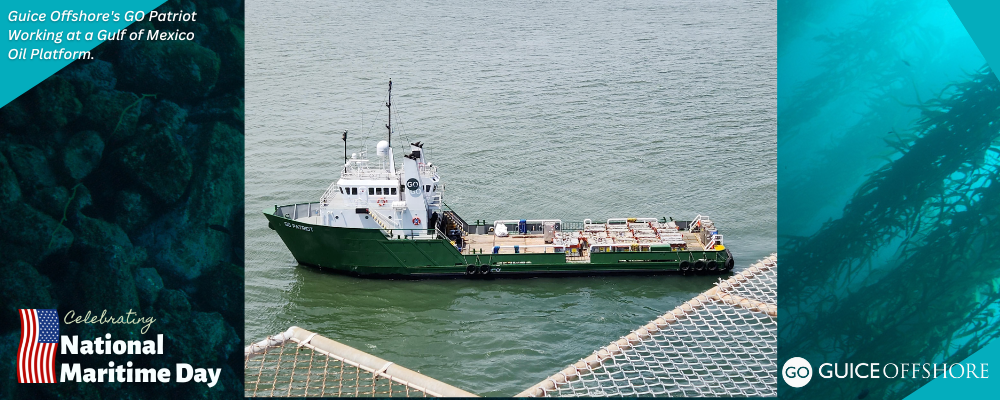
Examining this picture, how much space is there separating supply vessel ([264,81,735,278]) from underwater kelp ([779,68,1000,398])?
13971mm

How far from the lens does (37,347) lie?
16.7 meters

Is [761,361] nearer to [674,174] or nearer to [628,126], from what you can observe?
[674,174]

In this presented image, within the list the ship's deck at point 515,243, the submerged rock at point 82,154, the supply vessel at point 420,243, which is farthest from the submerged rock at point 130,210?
the ship's deck at point 515,243

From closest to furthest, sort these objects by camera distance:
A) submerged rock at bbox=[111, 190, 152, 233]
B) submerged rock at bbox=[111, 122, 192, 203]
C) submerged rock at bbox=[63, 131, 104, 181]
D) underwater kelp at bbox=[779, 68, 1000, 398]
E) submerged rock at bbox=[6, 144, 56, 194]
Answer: underwater kelp at bbox=[779, 68, 1000, 398], submerged rock at bbox=[6, 144, 56, 194], submerged rock at bbox=[63, 131, 104, 181], submerged rock at bbox=[111, 190, 152, 233], submerged rock at bbox=[111, 122, 192, 203]

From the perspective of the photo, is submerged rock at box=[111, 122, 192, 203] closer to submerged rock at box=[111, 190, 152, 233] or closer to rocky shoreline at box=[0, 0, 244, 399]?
rocky shoreline at box=[0, 0, 244, 399]

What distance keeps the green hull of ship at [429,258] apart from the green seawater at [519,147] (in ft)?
1.32

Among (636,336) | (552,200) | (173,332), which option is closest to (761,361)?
(636,336)

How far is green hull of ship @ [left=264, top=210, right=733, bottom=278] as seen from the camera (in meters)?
29.9

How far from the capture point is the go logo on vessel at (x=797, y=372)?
16.4 m

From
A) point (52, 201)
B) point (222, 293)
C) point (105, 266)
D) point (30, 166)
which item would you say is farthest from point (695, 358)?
point (30, 166)

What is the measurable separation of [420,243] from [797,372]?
15.5 meters

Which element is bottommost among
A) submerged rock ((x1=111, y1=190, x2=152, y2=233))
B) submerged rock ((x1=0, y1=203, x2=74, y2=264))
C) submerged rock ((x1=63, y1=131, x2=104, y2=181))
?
submerged rock ((x1=0, y1=203, x2=74, y2=264))

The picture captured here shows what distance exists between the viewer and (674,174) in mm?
36812

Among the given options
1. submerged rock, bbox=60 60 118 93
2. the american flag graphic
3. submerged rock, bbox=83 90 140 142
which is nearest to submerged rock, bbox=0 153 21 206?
submerged rock, bbox=83 90 140 142
